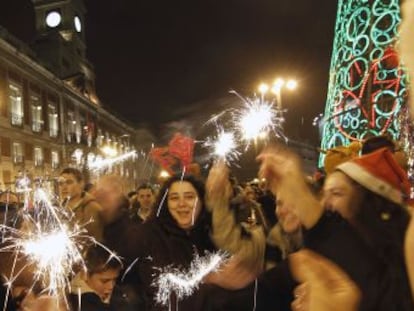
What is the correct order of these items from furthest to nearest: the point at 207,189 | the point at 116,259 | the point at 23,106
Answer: the point at 23,106, the point at 207,189, the point at 116,259

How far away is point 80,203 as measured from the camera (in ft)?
15.3

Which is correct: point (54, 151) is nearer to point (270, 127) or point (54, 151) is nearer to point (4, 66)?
point (4, 66)

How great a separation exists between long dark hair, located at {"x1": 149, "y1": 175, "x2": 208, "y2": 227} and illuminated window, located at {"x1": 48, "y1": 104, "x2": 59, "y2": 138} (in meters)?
37.5

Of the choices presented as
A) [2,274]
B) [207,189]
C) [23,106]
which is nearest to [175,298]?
[207,189]

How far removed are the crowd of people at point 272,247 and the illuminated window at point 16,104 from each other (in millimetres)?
30786

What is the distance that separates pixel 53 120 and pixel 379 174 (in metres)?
40.2

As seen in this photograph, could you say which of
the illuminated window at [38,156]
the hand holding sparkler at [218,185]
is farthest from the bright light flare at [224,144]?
the illuminated window at [38,156]

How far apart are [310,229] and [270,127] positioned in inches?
129

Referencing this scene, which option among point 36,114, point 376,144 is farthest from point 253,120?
point 36,114

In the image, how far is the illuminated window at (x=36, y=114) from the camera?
116 ft

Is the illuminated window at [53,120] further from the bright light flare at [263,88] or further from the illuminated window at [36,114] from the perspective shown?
the bright light flare at [263,88]

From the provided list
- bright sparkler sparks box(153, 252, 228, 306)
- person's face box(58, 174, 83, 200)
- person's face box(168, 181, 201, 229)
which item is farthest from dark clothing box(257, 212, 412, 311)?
person's face box(58, 174, 83, 200)

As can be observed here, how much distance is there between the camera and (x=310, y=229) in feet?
7.90

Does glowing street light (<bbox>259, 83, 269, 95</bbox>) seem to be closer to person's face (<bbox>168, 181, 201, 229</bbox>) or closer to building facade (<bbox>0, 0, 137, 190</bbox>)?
building facade (<bbox>0, 0, 137, 190</bbox>)
